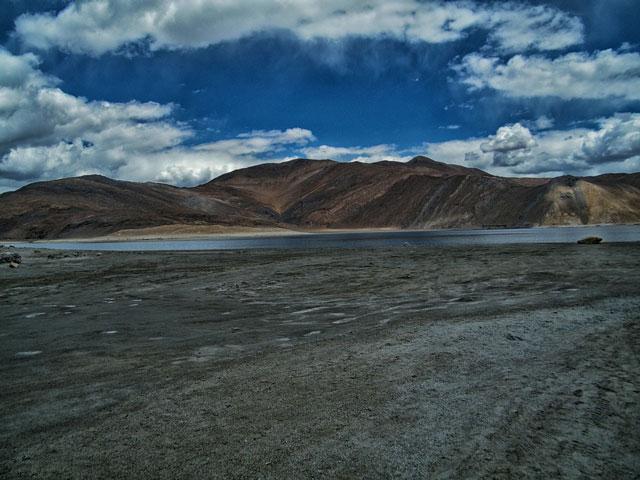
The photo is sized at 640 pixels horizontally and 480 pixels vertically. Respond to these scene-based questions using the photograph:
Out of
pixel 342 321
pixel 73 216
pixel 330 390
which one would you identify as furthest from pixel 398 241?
pixel 73 216

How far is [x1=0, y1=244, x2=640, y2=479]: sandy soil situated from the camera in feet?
13.6

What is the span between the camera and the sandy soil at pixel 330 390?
4145 millimetres

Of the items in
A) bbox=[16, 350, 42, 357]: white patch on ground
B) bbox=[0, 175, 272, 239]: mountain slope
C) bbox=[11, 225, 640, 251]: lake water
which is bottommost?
bbox=[11, 225, 640, 251]: lake water

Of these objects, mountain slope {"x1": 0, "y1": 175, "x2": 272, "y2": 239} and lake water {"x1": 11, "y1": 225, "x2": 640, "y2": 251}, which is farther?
mountain slope {"x1": 0, "y1": 175, "x2": 272, "y2": 239}

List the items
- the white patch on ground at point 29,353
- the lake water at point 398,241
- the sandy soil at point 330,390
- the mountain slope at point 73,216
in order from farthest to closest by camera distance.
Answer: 1. the mountain slope at point 73,216
2. the lake water at point 398,241
3. the white patch on ground at point 29,353
4. the sandy soil at point 330,390

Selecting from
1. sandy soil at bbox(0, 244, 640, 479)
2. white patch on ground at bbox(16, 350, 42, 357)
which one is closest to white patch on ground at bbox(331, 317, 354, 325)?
sandy soil at bbox(0, 244, 640, 479)

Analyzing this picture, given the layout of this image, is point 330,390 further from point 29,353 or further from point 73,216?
point 73,216

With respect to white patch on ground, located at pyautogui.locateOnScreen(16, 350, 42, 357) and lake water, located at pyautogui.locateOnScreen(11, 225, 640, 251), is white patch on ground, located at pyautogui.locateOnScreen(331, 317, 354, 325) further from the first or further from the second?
lake water, located at pyautogui.locateOnScreen(11, 225, 640, 251)

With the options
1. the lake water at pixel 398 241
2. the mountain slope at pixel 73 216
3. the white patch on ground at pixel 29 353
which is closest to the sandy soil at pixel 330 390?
the white patch on ground at pixel 29 353

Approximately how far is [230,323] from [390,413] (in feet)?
21.7

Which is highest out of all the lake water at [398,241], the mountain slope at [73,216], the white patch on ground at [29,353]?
the mountain slope at [73,216]

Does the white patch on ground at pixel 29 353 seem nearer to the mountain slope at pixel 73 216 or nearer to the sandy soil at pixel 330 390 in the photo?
the sandy soil at pixel 330 390

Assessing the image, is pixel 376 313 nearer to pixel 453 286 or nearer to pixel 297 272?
pixel 453 286

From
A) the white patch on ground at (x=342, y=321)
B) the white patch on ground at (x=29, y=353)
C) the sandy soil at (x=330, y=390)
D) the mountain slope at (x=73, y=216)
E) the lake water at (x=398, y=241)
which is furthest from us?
the mountain slope at (x=73, y=216)
